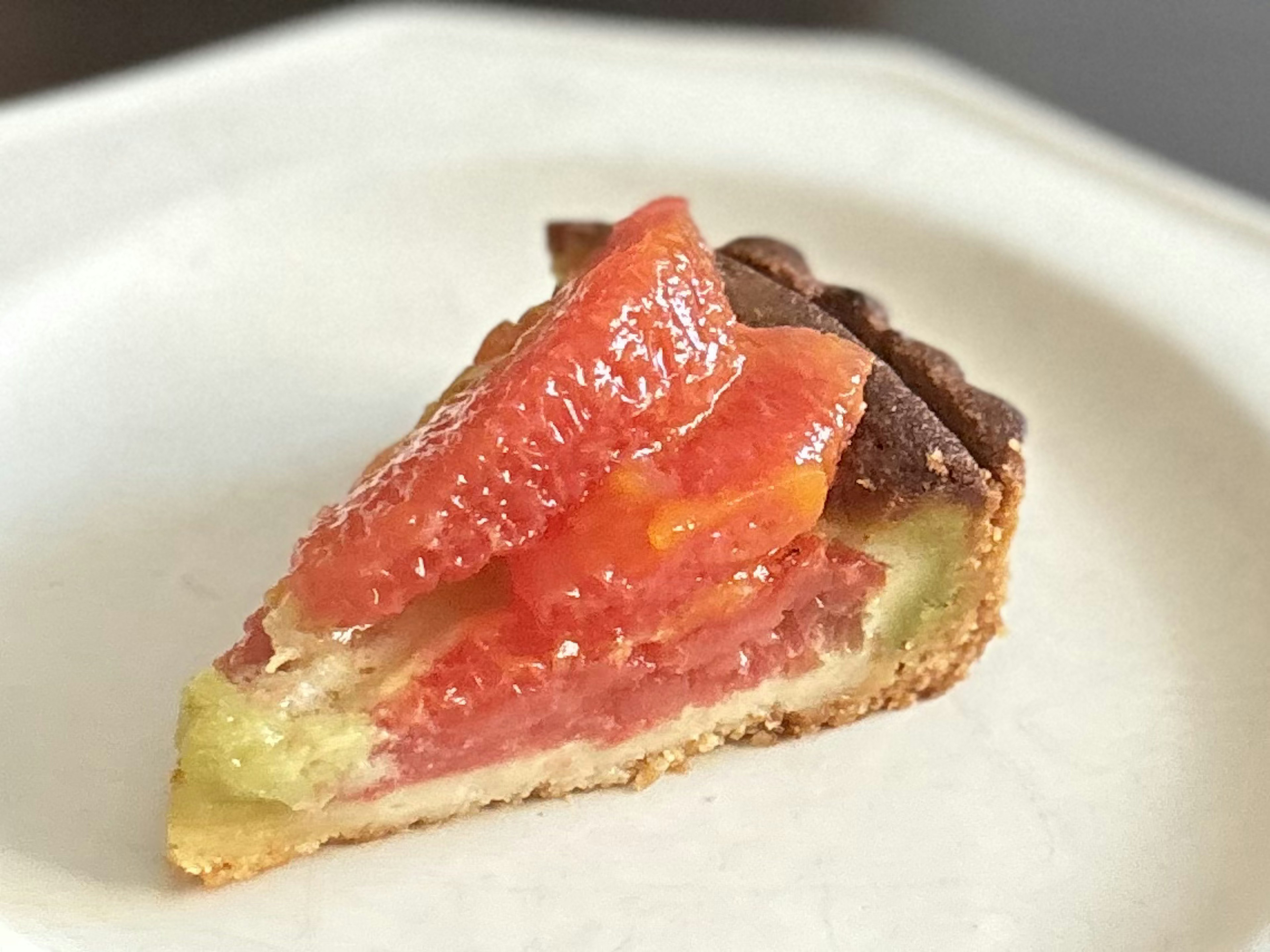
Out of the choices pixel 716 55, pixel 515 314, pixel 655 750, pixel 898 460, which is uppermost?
pixel 716 55

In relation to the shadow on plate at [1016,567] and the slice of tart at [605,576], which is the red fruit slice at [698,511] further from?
the shadow on plate at [1016,567]

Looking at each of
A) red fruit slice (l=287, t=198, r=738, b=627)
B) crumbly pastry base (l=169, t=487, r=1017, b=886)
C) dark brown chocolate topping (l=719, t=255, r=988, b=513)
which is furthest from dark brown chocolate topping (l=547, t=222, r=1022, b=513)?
red fruit slice (l=287, t=198, r=738, b=627)

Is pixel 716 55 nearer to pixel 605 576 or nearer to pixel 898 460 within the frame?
pixel 898 460

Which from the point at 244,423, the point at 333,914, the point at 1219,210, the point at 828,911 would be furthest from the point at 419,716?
the point at 1219,210

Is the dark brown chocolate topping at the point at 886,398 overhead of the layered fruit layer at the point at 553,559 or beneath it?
overhead

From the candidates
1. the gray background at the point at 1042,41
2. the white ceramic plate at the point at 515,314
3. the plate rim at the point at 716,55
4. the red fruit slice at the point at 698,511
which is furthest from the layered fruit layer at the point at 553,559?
the gray background at the point at 1042,41

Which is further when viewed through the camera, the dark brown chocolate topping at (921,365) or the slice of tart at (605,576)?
the dark brown chocolate topping at (921,365)

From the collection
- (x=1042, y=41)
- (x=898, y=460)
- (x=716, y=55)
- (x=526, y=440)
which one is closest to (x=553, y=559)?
(x=526, y=440)
